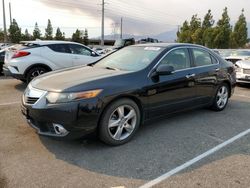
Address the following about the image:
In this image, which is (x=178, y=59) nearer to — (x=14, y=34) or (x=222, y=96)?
(x=222, y=96)

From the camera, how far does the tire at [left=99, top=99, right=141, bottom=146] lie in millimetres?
4059

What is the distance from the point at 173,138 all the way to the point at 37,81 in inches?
92.0

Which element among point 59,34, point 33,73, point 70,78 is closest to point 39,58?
point 33,73

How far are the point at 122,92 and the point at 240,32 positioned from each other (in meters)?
40.9

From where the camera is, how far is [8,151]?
4000 mm

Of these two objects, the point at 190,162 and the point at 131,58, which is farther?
the point at 131,58

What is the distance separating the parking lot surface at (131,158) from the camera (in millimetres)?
3318

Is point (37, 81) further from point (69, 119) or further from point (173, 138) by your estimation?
point (173, 138)

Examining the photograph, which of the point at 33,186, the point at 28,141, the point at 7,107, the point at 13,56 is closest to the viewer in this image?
the point at 33,186

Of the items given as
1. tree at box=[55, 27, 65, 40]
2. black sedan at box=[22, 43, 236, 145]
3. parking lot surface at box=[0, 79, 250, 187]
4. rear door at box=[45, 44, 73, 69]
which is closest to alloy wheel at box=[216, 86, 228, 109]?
black sedan at box=[22, 43, 236, 145]

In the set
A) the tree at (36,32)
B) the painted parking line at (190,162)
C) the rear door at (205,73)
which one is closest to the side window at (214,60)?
the rear door at (205,73)

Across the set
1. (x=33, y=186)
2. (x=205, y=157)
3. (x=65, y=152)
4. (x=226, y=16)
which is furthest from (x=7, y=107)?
(x=226, y=16)

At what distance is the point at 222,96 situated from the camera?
21.0 feet

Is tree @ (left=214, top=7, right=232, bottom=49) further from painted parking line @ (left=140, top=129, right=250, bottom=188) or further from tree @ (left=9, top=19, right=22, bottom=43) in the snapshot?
tree @ (left=9, top=19, right=22, bottom=43)
